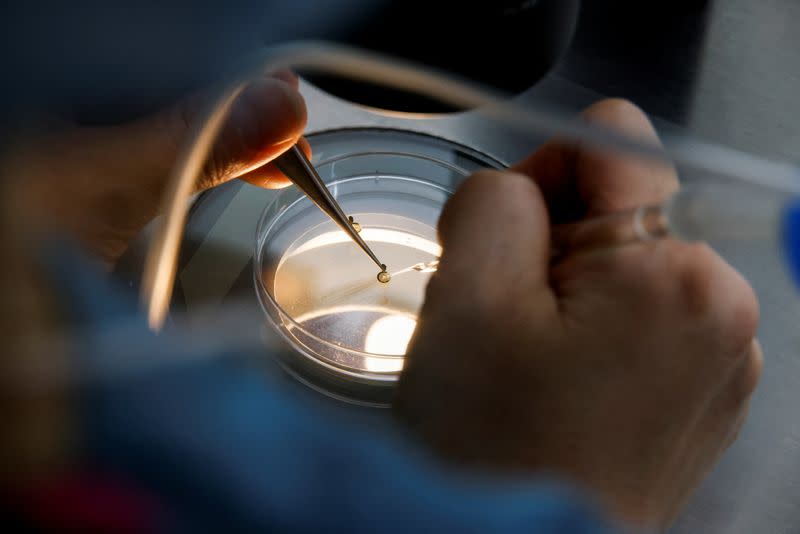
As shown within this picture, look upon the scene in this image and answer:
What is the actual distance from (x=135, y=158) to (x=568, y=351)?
343 millimetres

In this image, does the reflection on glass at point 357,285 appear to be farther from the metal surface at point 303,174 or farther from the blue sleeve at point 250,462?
the blue sleeve at point 250,462

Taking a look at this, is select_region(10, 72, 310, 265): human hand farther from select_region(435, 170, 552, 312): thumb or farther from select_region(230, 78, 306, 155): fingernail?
select_region(435, 170, 552, 312): thumb

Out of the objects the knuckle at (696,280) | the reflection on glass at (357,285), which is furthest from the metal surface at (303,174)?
the knuckle at (696,280)

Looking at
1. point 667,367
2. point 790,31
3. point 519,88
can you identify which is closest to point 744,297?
point 667,367

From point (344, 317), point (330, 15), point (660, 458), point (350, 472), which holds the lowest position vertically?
point (344, 317)

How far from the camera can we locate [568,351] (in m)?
0.38

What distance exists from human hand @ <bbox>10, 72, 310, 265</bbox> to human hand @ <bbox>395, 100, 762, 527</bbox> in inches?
7.1

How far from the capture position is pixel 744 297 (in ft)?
1.39

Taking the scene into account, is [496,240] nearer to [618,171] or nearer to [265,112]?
[618,171]

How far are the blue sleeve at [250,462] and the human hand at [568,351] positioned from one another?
8 cm

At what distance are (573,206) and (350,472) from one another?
34 cm

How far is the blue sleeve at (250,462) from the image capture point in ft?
0.82

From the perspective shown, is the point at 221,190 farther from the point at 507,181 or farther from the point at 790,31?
the point at 790,31

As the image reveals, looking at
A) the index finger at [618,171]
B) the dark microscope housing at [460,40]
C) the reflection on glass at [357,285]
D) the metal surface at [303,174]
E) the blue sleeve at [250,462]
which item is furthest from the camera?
the reflection on glass at [357,285]
